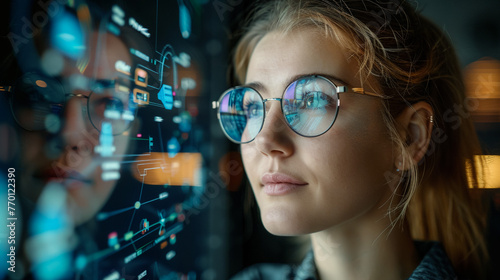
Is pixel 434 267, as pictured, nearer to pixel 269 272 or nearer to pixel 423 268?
pixel 423 268

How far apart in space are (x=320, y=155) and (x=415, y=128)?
254 millimetres

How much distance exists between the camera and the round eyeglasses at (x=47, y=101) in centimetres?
42

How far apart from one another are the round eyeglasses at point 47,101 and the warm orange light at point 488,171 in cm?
100

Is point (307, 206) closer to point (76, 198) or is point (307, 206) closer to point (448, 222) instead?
point (76, 198)

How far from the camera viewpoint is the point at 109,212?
0.59m

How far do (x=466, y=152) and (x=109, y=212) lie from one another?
948 millimetres

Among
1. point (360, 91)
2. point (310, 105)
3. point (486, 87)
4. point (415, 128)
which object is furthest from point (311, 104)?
point (486, 87)

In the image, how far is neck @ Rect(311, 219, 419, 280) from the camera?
0.85 meters

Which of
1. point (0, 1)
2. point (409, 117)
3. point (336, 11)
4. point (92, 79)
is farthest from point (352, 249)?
point (0, 1)

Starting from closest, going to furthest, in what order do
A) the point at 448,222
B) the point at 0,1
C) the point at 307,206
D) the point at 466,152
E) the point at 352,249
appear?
the point at 0,1 < the point at 307,206 < the point at 352,249 < the point at 466,152 < the point at 448,222

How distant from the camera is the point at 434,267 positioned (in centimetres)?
85

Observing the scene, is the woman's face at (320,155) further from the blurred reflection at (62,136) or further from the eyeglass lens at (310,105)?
the blurred reflection at (62,136)

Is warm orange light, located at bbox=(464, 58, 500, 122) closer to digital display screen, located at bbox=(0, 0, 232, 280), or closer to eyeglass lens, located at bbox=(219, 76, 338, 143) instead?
eyeglass lens, located at bbox=(219, 76, 338, 143)

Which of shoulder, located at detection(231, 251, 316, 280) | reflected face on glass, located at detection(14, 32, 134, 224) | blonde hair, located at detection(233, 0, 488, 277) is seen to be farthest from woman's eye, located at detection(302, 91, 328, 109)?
shoulder, located at detection(231, 251, 316, 280)
